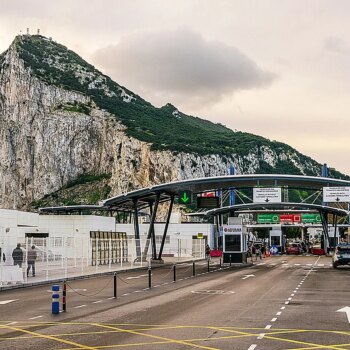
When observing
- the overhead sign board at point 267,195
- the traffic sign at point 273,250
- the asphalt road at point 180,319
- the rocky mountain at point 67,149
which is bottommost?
the traffic sign at point 273,250

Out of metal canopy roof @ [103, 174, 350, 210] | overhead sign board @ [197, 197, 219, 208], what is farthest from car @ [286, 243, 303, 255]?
overhead sign board @ [197, 197, 219, 208]

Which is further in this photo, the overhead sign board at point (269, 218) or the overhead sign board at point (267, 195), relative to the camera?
the overhead sign board at point (269, 218)

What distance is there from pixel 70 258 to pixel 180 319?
3448cm

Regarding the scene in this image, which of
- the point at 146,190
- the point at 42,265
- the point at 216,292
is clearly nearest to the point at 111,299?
the point at 216,292

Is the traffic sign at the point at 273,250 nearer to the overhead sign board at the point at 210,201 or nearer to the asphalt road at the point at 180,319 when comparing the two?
the overhead sign board at the point at 210,201

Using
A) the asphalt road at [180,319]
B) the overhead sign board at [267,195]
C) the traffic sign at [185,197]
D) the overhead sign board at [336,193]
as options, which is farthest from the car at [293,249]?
the asphalt road at [180,319]

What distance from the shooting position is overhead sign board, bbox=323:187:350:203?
51938 millimetres

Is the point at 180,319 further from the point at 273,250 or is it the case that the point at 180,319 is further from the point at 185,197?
the point at 273,250

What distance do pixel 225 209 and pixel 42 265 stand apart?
4010 cm

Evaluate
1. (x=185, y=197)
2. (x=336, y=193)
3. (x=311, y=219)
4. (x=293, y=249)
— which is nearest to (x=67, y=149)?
(x=311, y=219)

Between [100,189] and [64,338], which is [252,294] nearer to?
[64,338]

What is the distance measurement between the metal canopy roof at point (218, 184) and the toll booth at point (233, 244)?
12.2ft

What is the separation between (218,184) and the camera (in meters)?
51.6

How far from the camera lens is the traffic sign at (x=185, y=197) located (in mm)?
50903
